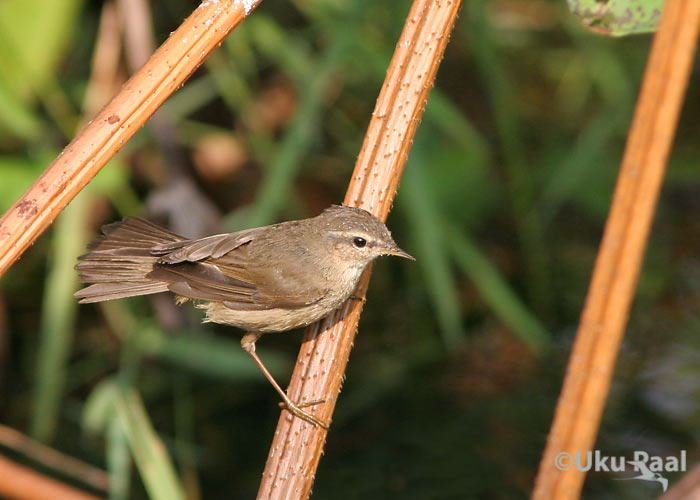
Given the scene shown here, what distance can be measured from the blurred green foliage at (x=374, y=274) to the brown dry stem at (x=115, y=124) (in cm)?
189

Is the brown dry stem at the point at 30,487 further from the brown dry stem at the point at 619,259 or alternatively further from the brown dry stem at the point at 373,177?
the brown dry stem at the point at 619,259

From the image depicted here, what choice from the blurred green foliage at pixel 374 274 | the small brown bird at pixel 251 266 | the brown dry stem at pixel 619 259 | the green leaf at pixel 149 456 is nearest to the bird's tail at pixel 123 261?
the small brown bird at pixel 251 266

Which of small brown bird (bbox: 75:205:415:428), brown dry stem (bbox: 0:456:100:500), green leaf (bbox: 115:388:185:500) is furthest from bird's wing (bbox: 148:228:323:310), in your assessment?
brown dry stem (bbox: 0:456:100:500)

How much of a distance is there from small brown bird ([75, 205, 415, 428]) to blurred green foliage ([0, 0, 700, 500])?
885 millimetres

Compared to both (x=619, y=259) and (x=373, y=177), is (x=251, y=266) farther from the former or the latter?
(x=619, y=259)

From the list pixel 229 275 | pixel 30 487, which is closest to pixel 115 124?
pixel 30 487

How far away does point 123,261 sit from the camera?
9.00ft

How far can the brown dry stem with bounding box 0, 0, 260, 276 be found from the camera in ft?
5.43

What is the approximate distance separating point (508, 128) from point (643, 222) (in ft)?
9.83

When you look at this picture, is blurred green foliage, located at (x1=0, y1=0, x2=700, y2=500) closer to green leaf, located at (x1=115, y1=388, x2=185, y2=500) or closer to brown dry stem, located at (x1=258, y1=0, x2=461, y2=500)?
green leaf, located at (x1=115, y1=388, x2=185, y2=500)

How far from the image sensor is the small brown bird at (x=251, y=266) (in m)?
2.66

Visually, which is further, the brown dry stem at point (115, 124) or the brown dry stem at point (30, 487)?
the brown dry stem at point (115, 124)

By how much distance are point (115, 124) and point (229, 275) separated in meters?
1.19

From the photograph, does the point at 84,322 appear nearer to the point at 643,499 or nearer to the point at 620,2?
the point at 643,499
